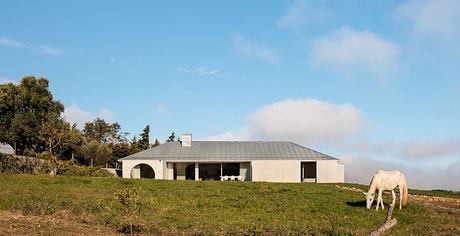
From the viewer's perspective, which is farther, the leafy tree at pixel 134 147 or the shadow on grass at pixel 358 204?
the leafy tree at pixel 134 147

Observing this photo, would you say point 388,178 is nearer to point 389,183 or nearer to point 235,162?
point 389,183

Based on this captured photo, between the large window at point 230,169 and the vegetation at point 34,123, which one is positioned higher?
the vegetation at point 34,123

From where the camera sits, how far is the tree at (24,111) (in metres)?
59.6

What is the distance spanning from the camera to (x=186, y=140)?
51.3 meters

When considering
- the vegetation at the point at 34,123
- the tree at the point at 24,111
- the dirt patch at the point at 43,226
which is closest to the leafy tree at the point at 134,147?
the vegetation at the point at 34,123

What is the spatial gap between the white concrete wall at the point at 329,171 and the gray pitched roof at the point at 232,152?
49cm

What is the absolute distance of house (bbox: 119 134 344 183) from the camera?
155 ft

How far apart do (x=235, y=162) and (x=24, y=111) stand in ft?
97.6

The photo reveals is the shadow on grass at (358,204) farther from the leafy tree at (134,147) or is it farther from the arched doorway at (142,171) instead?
the leafy tree at (134,147)

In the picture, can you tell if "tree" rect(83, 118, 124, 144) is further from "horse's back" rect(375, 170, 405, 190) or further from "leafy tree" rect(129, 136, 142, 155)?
"horse's back" rect(375, 170, 405, 190)

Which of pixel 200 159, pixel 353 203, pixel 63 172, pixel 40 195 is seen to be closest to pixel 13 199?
pixel 40 195

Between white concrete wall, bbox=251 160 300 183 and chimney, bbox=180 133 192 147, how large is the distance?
7708mm

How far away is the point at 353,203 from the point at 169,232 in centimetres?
1057

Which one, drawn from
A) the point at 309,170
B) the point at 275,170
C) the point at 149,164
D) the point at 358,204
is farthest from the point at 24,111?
the point at 358,204
